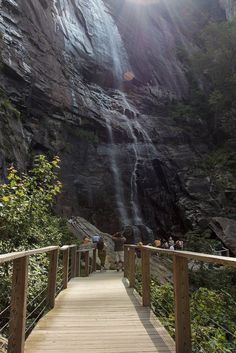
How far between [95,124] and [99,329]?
22.3 metres

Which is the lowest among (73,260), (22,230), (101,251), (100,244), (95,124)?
(73,260)

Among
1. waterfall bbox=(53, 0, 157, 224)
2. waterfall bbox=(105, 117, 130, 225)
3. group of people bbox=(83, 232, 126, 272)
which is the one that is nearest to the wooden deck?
group of people bbox=(83, 232, 126, 272)

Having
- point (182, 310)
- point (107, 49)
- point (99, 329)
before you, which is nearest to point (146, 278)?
point (99, 329)

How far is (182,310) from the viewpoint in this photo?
361cm

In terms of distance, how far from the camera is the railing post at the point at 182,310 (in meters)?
3.54

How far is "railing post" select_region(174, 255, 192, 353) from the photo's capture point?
3537 mm

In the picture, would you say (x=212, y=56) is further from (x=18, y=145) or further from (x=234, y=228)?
(x=18, y=145)

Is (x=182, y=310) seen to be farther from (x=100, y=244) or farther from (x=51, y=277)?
(x=100, y=244)

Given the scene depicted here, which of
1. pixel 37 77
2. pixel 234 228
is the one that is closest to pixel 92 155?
pixel 37 77

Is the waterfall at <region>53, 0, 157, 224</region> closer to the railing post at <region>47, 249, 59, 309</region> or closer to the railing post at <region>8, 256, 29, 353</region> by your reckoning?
the railing post at <region>47, 249, 59, 309</region>

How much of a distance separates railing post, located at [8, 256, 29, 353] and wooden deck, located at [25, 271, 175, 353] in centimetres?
50

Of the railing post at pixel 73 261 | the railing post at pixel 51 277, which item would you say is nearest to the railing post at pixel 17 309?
the railing post at pixel 51 277

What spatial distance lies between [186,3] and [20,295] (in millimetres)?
49934

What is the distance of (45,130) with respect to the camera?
23.8m
